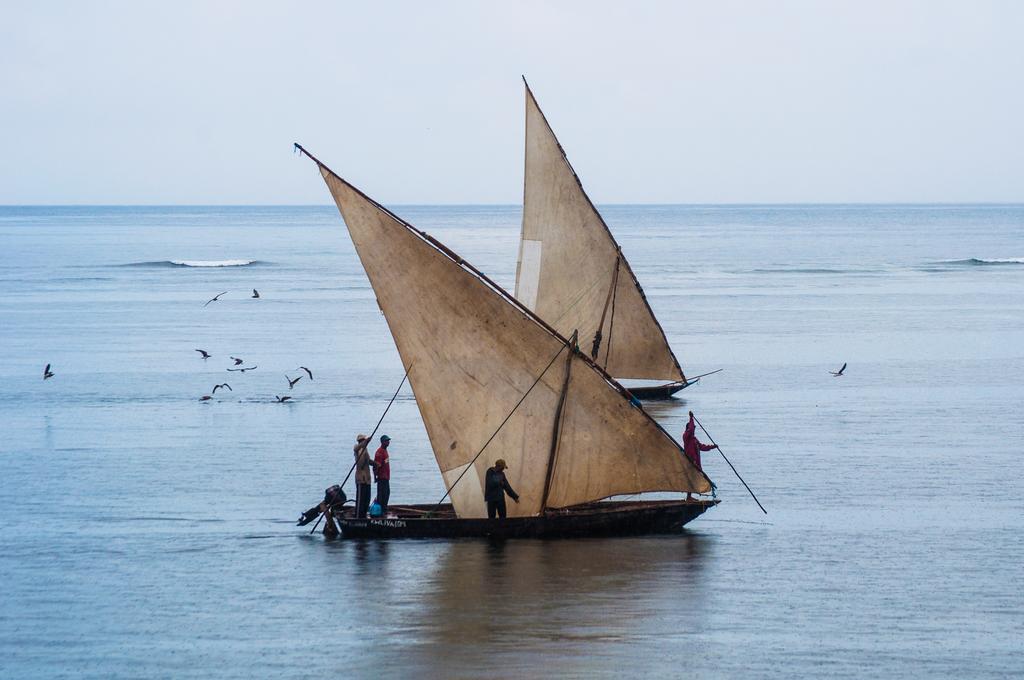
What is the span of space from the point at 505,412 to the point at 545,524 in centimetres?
250

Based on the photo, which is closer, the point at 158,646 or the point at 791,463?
the point at 158,646

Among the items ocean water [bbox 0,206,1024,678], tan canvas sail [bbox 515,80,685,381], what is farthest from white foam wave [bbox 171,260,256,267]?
tan canvas sail [bbox 515,80,685,381]

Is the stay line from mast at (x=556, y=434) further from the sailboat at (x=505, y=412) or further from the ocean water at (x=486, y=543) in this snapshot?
the ocean water at (x=486, y=543)

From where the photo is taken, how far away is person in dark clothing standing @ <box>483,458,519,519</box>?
28.7 meters

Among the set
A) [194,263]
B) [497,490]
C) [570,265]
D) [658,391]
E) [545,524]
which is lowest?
[194,263]

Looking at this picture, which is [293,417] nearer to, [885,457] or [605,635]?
[885,457]

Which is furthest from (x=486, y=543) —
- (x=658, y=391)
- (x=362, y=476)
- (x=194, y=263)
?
(x=194, y=263)

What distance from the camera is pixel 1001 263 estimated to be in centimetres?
14188

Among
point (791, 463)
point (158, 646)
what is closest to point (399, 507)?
point (158, 646)

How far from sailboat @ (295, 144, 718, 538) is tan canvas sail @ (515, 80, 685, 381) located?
15.7m

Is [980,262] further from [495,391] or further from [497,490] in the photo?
[497,490]

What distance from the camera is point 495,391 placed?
2912 centimetres

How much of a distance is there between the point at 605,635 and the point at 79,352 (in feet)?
156

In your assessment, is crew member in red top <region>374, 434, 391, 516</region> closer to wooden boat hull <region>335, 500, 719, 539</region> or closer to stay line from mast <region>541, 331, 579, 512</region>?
wooden boat hull <region>335, 500, 719, 539</region>
